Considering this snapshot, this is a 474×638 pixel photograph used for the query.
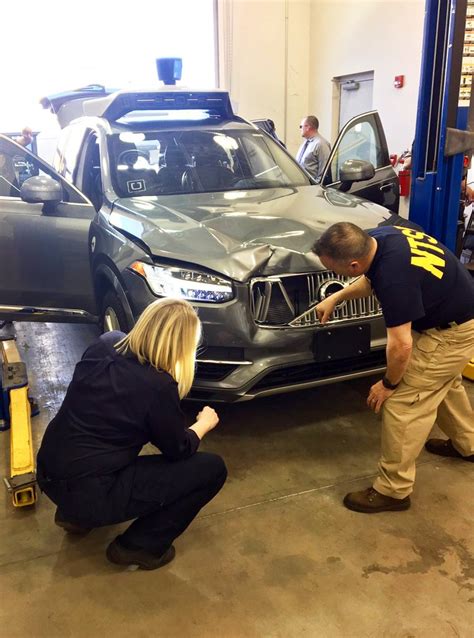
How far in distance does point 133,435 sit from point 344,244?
1.14 metres

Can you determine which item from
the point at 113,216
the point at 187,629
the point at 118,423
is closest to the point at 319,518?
the point at 187,629

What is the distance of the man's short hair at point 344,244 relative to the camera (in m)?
2.42

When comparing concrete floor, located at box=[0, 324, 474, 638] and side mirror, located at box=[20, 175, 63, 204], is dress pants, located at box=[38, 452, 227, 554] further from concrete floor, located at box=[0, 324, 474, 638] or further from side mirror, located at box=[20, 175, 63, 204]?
side mirror, located at box=[20, 175, 63, 204]

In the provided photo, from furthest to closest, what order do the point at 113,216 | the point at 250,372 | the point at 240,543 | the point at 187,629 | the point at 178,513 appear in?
the point at 113,216
the point at 250,372
the point at 240,543
the point at 178,513
the point at 187,629

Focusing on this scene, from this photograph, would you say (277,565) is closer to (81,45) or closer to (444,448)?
(444,448)

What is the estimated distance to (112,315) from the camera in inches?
146

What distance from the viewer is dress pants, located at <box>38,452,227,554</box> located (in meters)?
2.26

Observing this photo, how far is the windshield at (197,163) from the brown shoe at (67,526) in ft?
7.14

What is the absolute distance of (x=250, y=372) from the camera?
3.03 metres

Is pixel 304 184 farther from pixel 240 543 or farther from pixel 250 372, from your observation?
pixel 240 543

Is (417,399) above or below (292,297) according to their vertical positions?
below

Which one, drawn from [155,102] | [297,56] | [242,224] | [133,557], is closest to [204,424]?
[133,557]

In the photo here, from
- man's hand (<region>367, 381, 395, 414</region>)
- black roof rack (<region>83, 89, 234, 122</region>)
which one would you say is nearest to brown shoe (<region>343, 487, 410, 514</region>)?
man's hand (<region>367, 381, 395, 414</region>)

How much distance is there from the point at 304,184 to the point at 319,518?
8.35ft
